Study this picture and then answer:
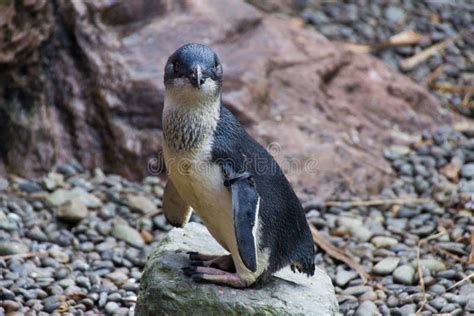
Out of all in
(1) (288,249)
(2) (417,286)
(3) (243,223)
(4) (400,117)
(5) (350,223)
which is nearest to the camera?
(3) (243,223)

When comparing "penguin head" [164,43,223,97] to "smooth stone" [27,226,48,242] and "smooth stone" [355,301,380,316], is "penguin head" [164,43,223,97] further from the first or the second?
"smooth stone" [27,226,48,242]

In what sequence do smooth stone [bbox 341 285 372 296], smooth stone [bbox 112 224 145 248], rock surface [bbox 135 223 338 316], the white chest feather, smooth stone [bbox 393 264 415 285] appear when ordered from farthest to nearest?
1. smooth stone [bbox 112 224 145 248]
2. smooth stone [bbox 393 264 415 285]
3. smooth stone [bbox 341 285 372 296]
4. rock surface [bbox 135 223 338 316]
5. the white chest feather

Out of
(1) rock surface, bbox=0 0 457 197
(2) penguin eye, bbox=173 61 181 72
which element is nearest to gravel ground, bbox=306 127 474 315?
(1) rock surface, bbox=0 0 457 197

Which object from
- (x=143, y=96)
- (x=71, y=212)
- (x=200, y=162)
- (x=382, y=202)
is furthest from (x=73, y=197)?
(x=200, y=162)

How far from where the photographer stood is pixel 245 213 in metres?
2.99

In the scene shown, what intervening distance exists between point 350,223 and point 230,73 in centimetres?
131

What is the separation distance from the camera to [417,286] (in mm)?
4254

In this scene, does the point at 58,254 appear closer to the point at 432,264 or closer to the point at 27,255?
the point at 27,255

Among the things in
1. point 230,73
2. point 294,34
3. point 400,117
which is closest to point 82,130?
point 230,73

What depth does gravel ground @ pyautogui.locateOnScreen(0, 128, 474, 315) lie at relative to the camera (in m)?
4.05

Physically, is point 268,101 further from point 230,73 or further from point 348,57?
point 348,57

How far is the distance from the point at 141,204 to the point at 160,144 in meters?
0.48

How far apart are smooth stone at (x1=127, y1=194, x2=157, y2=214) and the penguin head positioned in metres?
1.94

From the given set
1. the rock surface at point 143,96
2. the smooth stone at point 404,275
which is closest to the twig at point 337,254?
the smooth stone at point 404,275
